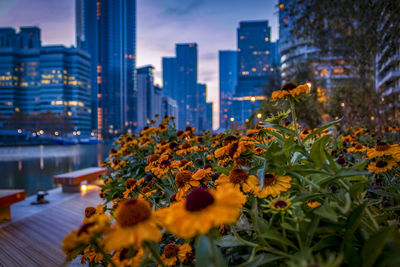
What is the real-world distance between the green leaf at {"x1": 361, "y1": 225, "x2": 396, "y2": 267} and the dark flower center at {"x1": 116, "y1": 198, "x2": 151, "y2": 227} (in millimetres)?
477

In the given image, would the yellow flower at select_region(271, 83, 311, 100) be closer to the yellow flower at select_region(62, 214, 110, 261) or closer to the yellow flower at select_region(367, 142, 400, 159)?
the yellow flower at select_region(367, 142, 400, 159)

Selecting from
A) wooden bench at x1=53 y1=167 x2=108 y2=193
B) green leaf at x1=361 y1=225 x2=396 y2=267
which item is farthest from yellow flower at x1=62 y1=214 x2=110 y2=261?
wooden bench at x1=53 y1=167 x2=108 y2=193

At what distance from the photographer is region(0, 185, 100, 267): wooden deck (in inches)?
138

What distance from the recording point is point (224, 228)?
82 cm

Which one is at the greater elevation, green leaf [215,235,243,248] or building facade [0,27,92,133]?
building facade [0,27,92,133]

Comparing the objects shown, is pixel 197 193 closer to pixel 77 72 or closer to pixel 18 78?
pixel 77 72

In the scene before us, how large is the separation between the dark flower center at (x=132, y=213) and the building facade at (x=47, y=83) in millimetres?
80072

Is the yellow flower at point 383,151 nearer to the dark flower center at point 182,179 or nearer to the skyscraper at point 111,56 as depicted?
the dark flower center at point 182,179

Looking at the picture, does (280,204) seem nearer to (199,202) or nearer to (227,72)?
(199,202)

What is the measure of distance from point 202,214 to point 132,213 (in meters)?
0.15

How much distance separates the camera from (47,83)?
245 ft

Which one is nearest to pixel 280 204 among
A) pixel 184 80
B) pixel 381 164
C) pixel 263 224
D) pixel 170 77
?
pixel 263 224

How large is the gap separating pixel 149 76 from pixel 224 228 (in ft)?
385

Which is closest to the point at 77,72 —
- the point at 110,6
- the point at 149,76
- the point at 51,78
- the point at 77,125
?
the point at 51,78
